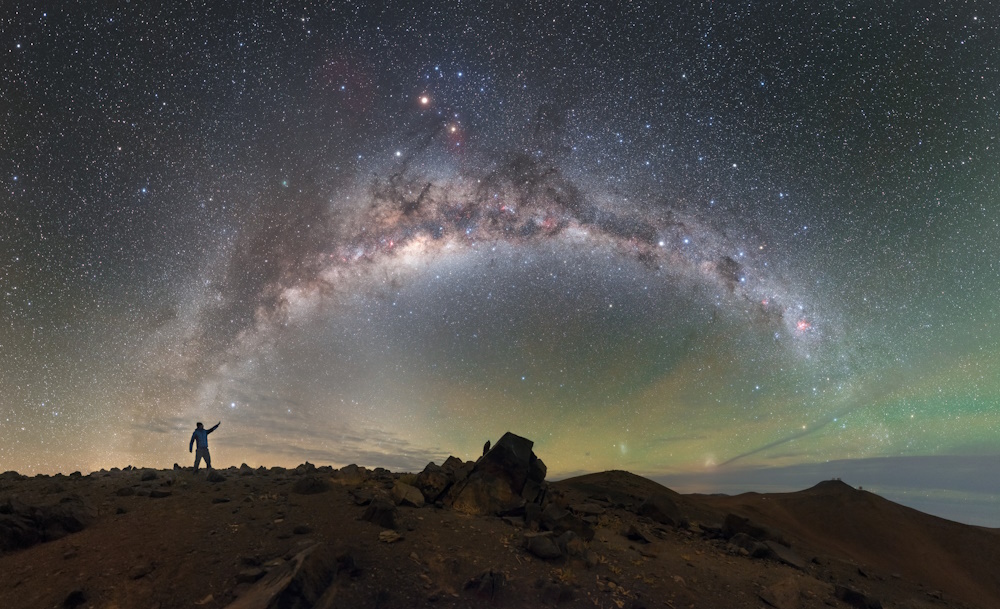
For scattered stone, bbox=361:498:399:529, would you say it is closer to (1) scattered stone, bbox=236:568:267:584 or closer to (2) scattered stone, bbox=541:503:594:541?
(1) scattered stone, bbox=236:568:267:584

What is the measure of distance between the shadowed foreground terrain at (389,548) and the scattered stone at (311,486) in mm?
30

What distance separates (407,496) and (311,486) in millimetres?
2983

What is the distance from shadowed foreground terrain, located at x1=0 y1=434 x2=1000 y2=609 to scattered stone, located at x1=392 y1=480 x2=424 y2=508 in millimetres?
46

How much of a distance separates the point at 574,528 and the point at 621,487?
10674 millimetres

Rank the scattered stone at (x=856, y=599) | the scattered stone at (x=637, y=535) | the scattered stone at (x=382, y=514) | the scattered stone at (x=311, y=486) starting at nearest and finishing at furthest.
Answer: the scattered stone at (x=382, y=514) → the scattered stone at (x=856, y=599) → the scattered stone at (x=311, y=486) → the scattered stone at (x=637, y=535)

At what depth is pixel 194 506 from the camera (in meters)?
12.4

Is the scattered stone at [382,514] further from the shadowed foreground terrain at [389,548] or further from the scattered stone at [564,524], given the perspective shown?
the scattered stone at [564,524]

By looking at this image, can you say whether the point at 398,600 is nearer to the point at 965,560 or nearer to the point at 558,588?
the point at 558,588

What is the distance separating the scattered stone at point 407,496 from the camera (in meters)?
13.3

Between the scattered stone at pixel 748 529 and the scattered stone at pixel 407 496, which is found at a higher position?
the scattered stone at pixel 407 496

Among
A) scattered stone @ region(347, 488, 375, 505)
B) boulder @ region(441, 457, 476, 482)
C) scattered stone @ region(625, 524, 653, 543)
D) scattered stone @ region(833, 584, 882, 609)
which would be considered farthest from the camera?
boulder @ region(441, 457, 476, 482)

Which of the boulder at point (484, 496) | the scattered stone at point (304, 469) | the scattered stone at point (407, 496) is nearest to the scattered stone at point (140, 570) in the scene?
the scattered stone at point (407, 496)

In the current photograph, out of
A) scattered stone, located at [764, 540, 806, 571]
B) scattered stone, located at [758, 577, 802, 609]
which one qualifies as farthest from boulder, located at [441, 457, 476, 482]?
scattered stone, located at [764, 540, 806, 571]

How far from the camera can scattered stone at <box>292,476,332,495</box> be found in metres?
13.7
